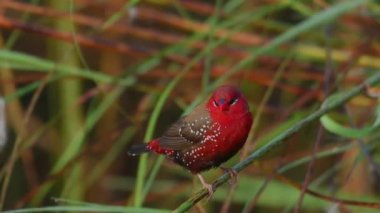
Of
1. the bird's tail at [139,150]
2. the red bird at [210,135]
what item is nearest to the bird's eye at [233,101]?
the red bird at [210,135]

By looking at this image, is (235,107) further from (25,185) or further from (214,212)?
(25,185)

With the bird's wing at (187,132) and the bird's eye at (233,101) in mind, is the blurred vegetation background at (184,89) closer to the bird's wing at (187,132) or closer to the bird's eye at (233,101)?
the bird's wing at (187,132)

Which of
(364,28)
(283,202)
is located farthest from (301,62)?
(283,202)

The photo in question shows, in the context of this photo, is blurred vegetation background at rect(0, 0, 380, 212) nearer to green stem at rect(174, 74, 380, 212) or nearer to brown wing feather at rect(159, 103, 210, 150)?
brown wing feather at rect(159, 103, 210, 150)

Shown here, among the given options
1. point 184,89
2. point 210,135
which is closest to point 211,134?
point 210,135

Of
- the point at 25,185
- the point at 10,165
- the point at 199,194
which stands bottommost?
A: the point at 199,194

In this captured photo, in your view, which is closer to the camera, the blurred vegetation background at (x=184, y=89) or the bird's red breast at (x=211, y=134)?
the bird's red breast at (x=211, y=134)

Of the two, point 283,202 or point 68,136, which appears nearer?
point 283,202
